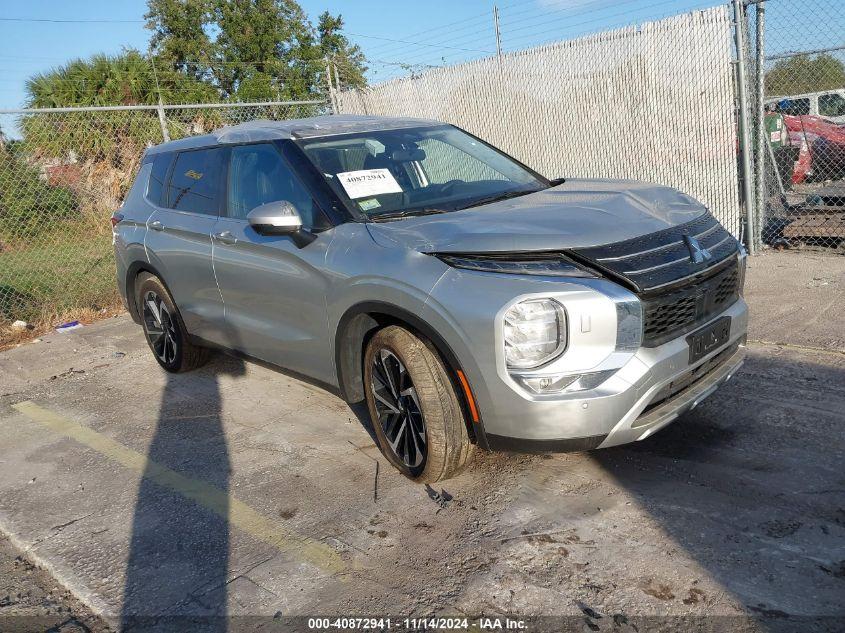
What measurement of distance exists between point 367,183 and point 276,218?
0.58 metres

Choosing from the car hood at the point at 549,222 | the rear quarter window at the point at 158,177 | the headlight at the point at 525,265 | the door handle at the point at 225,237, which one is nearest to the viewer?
the headlight at the point at 525,265

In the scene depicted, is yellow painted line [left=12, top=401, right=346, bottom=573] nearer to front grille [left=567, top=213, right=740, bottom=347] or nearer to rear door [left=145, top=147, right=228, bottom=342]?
rear door [left=145, top=147, right=228, bottom=342]

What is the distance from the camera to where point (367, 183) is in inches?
157

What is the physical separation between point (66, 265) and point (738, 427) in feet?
32.0

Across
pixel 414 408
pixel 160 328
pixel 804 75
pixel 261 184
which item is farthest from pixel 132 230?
pixel 804 75

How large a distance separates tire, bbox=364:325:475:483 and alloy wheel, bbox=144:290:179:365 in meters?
2.46

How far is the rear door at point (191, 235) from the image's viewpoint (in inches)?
187

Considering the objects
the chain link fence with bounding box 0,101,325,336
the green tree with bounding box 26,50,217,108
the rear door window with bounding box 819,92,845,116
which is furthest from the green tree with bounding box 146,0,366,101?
the rear door window with bounding box 819,92,845,116

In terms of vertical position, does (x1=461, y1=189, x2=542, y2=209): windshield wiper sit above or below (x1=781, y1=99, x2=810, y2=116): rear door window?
below

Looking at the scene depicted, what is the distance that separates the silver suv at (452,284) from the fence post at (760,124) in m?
3.92

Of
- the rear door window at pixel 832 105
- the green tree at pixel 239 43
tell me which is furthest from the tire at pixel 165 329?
the green tree at pixel 239 43

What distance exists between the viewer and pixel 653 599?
2.62 meters

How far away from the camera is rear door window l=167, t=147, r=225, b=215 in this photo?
4.77 meters

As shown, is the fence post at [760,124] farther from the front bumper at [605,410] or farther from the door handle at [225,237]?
the door handle at [225,237]
